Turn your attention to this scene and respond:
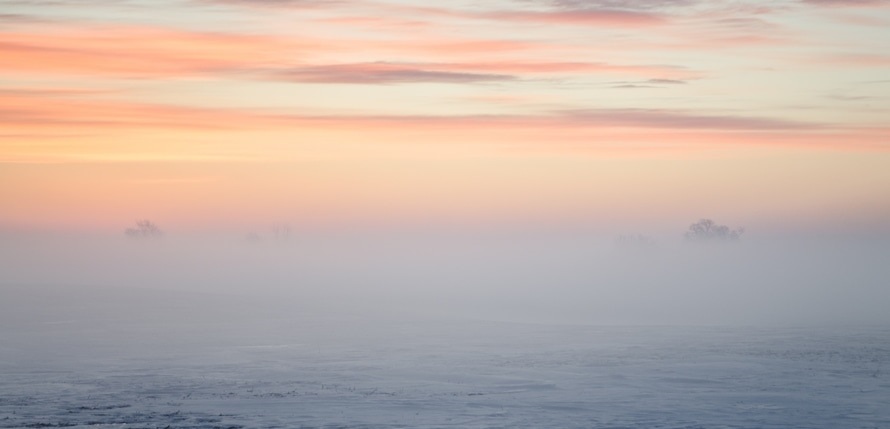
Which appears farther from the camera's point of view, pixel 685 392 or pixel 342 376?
pixel 342 376

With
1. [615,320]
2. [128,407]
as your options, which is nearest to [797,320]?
[615,320]

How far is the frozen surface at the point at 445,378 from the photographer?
180ft

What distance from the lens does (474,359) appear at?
89.7 meters

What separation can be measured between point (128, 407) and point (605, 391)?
1104 inches

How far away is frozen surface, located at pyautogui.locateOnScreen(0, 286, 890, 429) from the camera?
5500 cm

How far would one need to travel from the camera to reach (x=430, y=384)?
70938 millimetres

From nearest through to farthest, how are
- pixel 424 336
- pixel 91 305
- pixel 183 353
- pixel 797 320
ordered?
pixel 183 353 → pixel 424 336 → pixel 797 320 → pixel 91 305

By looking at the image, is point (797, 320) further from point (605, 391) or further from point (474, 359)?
point (605, 391)

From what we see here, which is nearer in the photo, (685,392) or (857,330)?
(685,392)

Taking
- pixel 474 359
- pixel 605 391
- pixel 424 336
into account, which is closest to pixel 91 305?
pixel 424 336

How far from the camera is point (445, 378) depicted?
245 feet

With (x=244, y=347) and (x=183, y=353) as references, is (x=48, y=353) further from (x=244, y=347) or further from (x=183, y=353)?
(x=244, y=347)

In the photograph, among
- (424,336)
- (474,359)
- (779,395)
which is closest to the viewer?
(779,395)

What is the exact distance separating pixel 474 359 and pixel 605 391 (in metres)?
24.5
